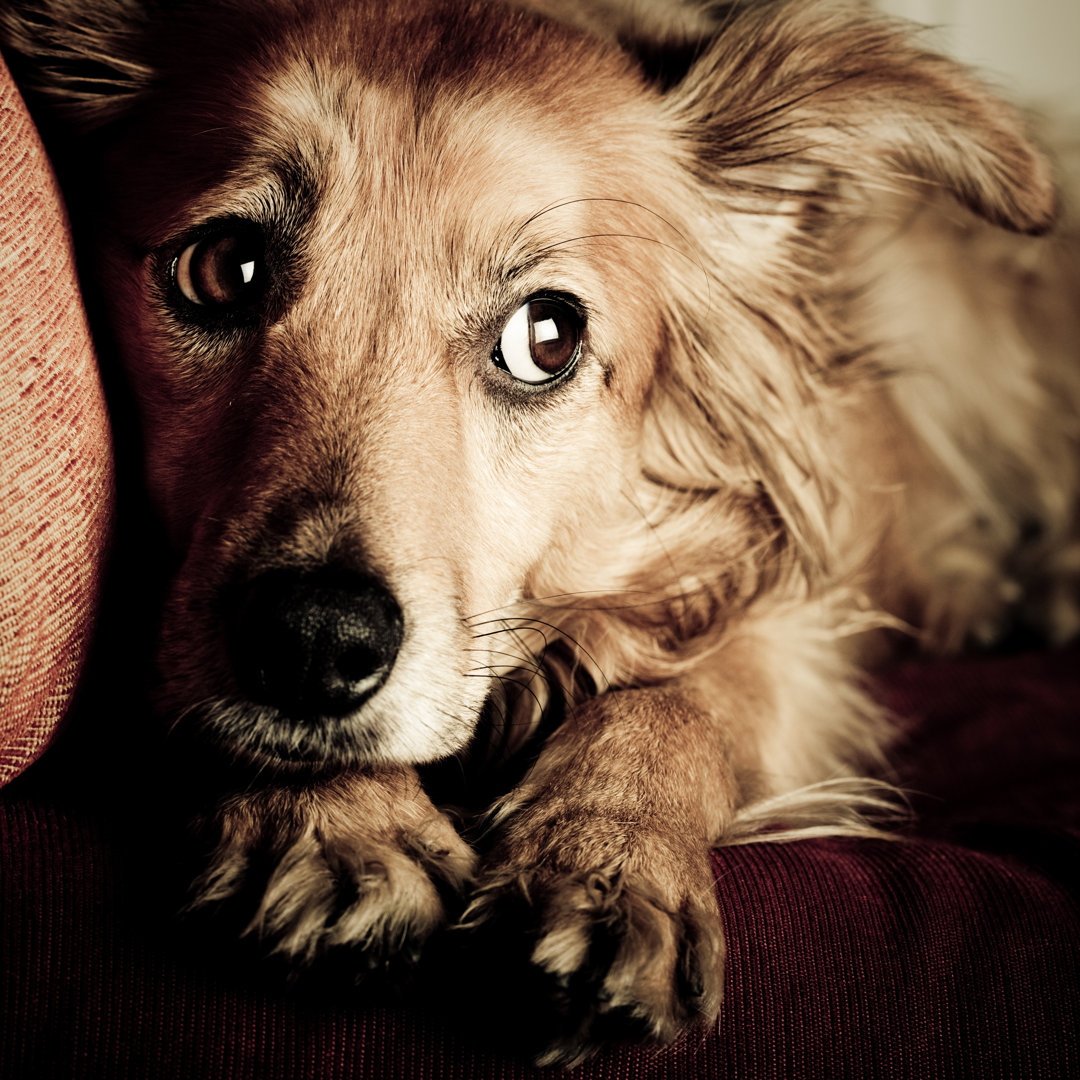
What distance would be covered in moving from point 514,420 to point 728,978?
84 centimetres

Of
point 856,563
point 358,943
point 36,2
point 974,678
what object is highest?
point 36,2

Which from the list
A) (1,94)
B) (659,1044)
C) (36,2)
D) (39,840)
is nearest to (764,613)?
(659,1044)

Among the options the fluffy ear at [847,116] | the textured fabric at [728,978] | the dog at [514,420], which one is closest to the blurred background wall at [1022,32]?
the dog at [514,420]

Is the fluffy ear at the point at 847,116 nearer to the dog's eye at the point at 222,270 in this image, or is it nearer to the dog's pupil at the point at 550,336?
the dog's pupil at the point at 550,336

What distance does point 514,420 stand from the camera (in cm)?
151

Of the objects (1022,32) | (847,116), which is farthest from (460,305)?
(1022,32)

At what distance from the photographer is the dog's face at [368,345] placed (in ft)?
3.95

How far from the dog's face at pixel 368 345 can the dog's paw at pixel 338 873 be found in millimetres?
85

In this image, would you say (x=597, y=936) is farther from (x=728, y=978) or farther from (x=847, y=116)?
(x=847, y=116)

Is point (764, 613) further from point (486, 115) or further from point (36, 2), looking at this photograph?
point (36, 2)

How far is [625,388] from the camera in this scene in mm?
1657

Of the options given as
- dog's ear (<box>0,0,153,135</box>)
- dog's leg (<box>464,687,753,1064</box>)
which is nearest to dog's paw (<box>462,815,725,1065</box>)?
dog's leg (<box>464,687,753,1064</box>)

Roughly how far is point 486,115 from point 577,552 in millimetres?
726

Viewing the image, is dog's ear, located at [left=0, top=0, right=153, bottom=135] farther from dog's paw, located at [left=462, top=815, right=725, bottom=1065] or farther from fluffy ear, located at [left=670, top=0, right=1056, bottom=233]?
dog's paw, located at [left=462, top=815, right=725, bottom=1065]
